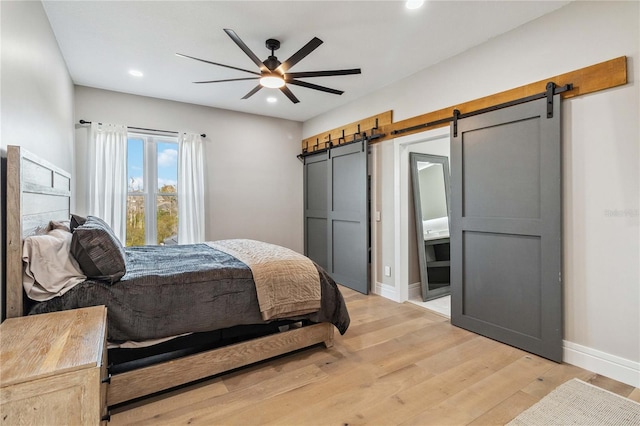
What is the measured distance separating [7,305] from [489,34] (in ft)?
→ 12.8

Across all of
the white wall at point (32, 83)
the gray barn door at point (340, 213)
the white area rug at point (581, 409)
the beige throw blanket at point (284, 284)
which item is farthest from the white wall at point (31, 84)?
the gray barn door at point (340, 213)

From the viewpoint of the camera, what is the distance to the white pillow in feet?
5.41

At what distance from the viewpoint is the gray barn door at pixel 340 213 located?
420cm

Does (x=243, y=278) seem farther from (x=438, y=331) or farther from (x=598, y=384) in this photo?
(x=598, y=384)

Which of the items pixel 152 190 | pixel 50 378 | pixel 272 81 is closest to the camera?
pixel 50 378

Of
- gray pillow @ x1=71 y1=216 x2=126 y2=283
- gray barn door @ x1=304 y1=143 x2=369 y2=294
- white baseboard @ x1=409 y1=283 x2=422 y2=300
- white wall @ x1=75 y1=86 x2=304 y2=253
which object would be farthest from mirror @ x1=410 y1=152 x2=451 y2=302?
gray pillow @ x1=71 y1=216 x2=126 y2=283

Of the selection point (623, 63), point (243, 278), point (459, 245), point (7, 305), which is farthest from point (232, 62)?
point (623, 63)

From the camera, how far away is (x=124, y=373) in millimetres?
1813

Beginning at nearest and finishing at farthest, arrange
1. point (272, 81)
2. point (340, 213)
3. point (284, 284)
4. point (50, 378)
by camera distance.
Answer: point (50, 378)
point (284, 284)
point (272, 81)
point (340, 213)

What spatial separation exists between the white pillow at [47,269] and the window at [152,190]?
8.50 ft

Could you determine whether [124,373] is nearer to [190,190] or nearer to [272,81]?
[272,81]

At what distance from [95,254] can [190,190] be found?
2761 mm

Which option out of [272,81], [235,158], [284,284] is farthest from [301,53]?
[235,158]

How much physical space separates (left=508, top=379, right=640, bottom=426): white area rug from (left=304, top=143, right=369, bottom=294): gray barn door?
2392 millimetres
